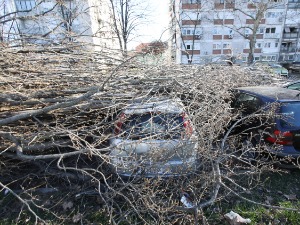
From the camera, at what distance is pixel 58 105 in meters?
2.78

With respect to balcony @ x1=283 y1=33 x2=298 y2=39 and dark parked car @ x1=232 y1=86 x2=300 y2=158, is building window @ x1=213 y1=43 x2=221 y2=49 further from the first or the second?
dark parked car @ x1=232 y1=86 x2=300 y2=158

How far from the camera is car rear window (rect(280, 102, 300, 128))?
3191mm

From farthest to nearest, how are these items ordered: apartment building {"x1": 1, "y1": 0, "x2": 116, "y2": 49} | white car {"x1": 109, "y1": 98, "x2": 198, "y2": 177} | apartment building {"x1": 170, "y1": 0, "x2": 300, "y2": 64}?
apartment building {"x1": 170, "y1": 0, "x2": 300, "y2": 64}, apartment building {"x1": 1, "y1": 0, "x2": 116, "y2": 49}, white car {"x1": 109, "y1": 98, "x2": 198, "y2": 177}

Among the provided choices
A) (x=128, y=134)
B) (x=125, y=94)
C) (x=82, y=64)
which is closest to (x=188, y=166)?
(x=128, y=134)

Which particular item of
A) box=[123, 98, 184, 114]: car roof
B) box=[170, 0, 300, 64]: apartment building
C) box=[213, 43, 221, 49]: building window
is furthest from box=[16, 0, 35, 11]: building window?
box=[213, 43, 221, 49]: building window

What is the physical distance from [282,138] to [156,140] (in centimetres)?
228

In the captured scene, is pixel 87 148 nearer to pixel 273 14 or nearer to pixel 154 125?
pixel 154 125

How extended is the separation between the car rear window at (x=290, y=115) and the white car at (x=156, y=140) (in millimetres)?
1683

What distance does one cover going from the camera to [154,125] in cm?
293

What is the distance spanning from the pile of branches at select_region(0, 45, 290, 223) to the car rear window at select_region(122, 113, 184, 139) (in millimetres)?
310

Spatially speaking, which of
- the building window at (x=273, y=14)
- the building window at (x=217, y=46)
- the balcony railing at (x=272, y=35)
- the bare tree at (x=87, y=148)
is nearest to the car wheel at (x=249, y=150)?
the bare tree at (x=87, y=148)

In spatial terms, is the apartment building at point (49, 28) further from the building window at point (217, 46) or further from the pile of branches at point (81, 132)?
the building window at point (217, 46)

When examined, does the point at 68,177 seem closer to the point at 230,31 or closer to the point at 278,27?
the point at 230,31

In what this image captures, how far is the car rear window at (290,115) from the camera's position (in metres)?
3.19
